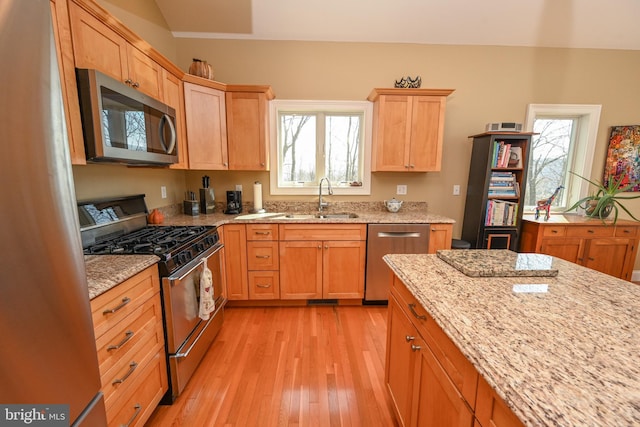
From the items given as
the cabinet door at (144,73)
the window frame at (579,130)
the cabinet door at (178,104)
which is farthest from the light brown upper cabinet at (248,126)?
the window frame at (579,130)

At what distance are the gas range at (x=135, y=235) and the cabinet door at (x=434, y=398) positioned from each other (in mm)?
1356

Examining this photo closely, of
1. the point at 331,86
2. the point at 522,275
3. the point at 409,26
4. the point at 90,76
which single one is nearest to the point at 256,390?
the point at 522,275

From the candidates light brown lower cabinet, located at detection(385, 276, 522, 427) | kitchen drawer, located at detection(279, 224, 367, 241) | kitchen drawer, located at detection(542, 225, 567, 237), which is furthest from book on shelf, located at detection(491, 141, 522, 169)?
light brown lower cabinet, located at detection(385, 276, 522, 427)

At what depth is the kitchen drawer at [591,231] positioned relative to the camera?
8.84 ft

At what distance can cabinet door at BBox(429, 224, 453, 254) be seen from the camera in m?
2.49

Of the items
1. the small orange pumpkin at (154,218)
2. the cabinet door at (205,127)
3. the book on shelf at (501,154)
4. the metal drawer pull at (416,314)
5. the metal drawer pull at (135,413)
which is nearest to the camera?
the metal drawer pull at (416,314)

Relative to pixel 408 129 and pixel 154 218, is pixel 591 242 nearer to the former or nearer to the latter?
pixel 408 129

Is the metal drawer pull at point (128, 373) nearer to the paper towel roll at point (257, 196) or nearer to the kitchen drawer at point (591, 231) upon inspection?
the paper towel roll at point (257, 196)

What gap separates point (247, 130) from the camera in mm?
2633

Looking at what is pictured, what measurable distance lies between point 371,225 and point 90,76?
221 cm

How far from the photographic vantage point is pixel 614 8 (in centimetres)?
259

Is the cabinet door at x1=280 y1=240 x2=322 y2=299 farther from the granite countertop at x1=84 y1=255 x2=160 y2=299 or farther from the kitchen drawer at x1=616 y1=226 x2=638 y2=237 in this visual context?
the kitchen drawer at x1=616 y1=226 x2=638 y2=237

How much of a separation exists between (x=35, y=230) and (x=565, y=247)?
3.98 metres

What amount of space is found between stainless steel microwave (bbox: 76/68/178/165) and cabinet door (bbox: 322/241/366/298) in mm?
1638
